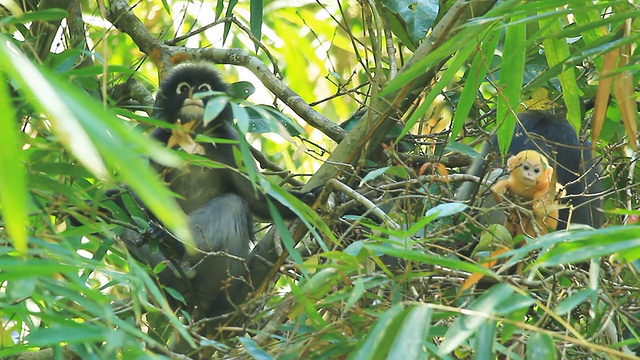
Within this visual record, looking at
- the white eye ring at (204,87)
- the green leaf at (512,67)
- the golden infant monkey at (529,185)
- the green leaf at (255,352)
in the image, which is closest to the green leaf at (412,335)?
the green leaf at (255,352)

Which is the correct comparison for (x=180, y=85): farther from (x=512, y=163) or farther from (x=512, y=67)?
(x=512, y=67)

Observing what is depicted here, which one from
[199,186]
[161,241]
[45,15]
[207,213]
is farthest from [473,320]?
[199,186]

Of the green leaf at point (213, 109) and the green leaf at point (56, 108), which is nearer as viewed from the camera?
the green leaf at point (56, 108)

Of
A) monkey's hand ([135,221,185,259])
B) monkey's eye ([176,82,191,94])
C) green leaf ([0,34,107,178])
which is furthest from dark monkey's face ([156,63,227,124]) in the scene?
green leaf ([0,34,107,178])

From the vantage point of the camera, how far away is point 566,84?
2.82m

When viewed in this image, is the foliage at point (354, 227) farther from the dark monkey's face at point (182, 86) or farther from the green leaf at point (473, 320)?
the dark monkey's face at point (182, 86)

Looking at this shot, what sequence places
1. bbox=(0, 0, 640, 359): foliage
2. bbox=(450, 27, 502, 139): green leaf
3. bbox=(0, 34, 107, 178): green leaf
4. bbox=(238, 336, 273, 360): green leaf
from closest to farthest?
1. bbox=(0, 34, 107, 178): green leaf
2. bbox=(0, 0, 640, 359): foliage
3. bbox=(238, 336, 273, 360): green leaf
4. bbox=(450, 27, 502, 139): green leaf

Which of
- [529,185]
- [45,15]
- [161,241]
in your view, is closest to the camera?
[45,15]

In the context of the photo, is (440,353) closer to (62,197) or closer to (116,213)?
(62,197)

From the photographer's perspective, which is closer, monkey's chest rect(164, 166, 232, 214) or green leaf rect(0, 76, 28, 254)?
green leaf rect(0, 76, 28, 254)

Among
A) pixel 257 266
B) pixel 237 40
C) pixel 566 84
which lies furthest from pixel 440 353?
pixel 237 40

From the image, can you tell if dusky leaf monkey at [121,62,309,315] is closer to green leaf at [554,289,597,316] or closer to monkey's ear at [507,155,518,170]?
monkey's ear at [507,155,518,170]

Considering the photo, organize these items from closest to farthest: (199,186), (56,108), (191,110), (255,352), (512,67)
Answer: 1. (56,108)
2. (255,352)
3. (512,67)
4. (191,110)
5. (199,186)

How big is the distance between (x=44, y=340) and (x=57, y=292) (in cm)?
26
